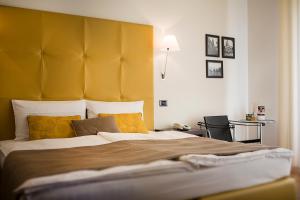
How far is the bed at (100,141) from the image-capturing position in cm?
169

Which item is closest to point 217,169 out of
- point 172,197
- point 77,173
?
point 172,197

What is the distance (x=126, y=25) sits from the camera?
383 cm

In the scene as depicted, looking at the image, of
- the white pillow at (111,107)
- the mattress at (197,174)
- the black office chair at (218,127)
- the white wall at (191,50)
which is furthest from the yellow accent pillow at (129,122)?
the black office chair at (218,127)

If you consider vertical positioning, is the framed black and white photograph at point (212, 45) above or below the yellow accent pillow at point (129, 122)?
above

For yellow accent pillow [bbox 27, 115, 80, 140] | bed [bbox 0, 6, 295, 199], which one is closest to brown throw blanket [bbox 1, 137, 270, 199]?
bed [bbox 0, 6, 295, 199]

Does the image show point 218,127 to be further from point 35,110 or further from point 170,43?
point 35,110

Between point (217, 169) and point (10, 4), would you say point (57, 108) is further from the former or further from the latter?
point (217, 169)

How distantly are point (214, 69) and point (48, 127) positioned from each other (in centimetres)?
276

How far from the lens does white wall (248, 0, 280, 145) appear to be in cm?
451

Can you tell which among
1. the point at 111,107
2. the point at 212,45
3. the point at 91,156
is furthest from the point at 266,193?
the point at 212,45

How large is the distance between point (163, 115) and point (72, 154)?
2169 mm

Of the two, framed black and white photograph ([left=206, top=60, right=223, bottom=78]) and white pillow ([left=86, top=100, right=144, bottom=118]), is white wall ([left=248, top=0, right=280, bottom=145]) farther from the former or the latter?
white pillow ([left=86, top=100, right=144, bottom=118])

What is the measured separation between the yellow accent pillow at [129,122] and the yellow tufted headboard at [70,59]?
37 cm

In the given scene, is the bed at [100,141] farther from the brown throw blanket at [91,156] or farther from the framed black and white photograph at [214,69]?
the framed black and white photograph at [214,69]
